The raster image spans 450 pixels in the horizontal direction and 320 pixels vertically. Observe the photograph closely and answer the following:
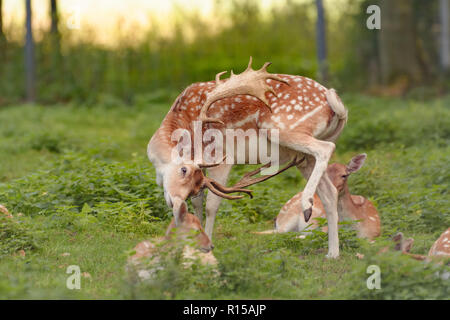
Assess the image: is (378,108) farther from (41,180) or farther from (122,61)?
(41,180)

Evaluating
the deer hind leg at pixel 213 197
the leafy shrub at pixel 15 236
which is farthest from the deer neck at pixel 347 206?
the leafy shrub at pixel 15 236

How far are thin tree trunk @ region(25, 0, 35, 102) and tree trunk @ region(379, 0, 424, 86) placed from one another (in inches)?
352

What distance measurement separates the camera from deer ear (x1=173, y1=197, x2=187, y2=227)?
246 inches

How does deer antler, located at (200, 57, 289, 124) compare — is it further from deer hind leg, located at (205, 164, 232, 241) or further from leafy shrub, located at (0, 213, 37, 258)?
leafy shrub, located at (0, 213, 37, 258)

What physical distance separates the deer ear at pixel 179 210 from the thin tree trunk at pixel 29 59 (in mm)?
11183

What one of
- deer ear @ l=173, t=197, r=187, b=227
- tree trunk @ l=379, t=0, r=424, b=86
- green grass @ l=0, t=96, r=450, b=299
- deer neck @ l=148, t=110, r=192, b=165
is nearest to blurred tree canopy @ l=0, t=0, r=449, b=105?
tree trunk @ l=379, t=0, r=424, b=86

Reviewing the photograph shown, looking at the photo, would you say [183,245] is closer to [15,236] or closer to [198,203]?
[198,203]

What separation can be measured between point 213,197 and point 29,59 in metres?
10.9

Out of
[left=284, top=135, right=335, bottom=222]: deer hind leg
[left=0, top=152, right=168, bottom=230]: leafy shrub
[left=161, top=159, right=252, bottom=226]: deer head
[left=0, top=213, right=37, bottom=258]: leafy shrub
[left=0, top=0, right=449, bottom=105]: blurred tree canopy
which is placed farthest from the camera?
[left=0, top=0, right=449, bottom=105]: blurred tree canopy

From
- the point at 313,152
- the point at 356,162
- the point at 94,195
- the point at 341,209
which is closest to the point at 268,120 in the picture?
the point at 313,152

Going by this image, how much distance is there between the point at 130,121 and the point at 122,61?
13.7ft

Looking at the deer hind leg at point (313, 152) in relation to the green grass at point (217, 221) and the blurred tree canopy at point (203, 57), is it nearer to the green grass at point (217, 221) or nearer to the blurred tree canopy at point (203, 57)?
the green grass at point (217, 221)

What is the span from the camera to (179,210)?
6.25 meters
